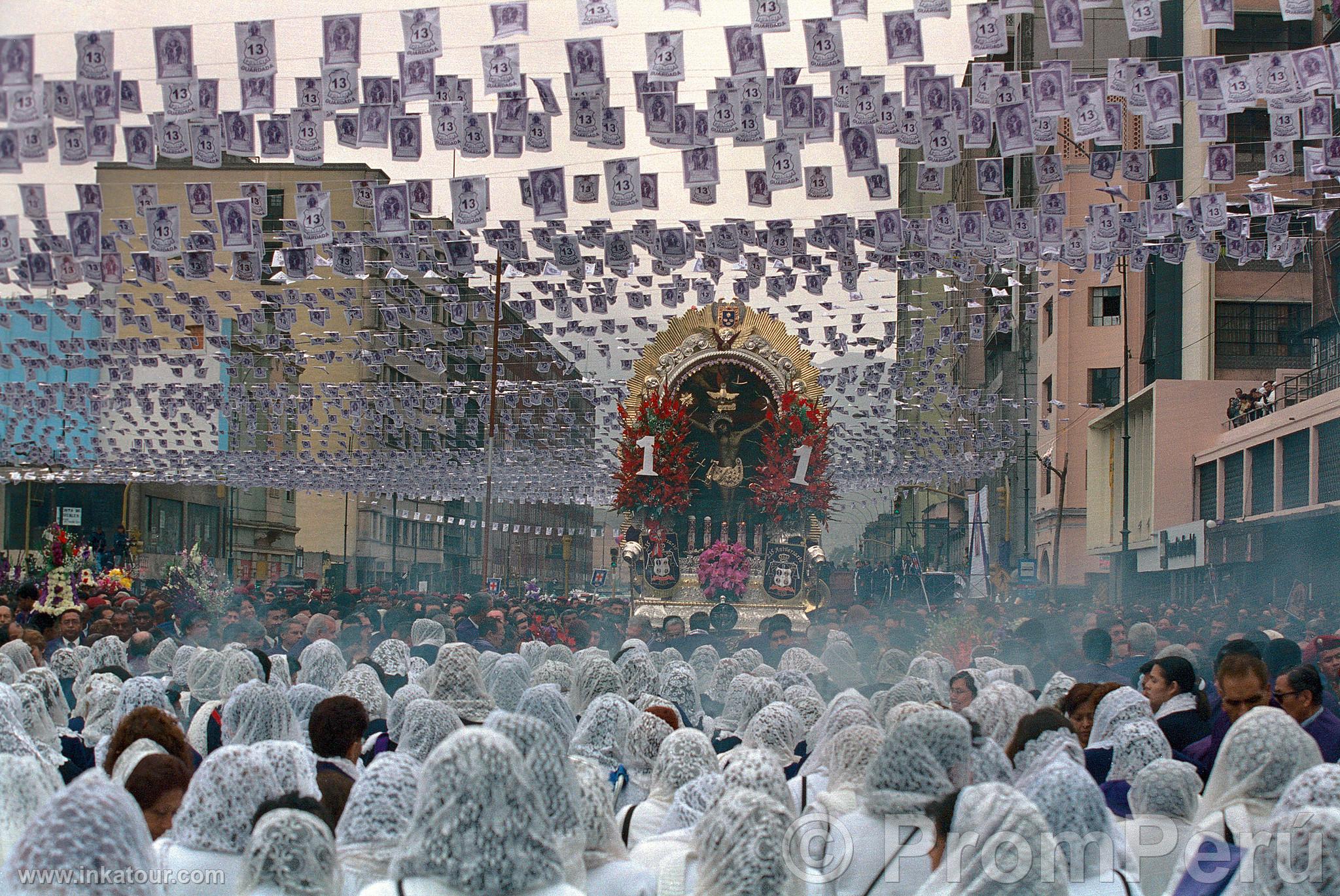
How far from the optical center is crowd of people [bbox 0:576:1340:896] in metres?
3.72

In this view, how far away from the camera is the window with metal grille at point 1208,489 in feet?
110

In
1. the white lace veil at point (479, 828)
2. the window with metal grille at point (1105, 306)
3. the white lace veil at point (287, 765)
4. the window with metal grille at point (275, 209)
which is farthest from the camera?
the window with metal grille at point (275, 209)

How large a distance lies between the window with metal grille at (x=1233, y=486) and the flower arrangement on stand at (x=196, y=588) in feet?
72.2

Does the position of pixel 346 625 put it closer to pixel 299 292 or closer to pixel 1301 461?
pixel 299 292

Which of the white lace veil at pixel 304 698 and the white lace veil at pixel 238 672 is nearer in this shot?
the white lace veil at pixel 304 698

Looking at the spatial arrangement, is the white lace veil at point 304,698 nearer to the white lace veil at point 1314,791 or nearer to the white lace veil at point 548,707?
the white lace veil at point 548,707

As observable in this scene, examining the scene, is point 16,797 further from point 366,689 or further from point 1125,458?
point 1125,458

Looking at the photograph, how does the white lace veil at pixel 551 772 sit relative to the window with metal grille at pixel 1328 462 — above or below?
below

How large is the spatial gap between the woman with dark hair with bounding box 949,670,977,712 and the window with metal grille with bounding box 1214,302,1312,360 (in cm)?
3146

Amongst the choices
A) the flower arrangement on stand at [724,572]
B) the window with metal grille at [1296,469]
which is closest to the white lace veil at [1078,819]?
the flower arrangement on stand at [724,572]

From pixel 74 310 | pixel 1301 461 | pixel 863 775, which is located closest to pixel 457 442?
pixel 74 310

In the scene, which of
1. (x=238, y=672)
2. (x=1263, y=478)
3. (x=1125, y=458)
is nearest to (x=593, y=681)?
(x=238, y=672)

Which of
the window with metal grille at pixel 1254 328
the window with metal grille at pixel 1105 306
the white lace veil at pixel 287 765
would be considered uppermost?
the window with metal grille at pixel 1105 306

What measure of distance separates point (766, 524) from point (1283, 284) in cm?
1727
